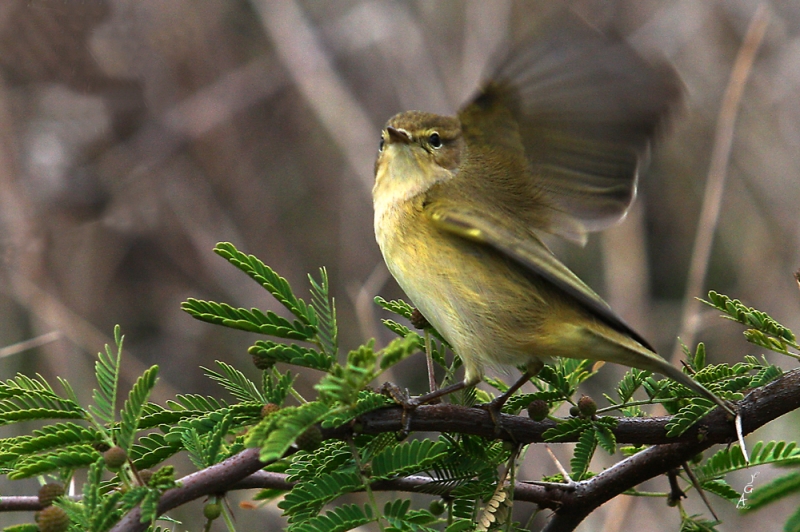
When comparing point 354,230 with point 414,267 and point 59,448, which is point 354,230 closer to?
point 414,267

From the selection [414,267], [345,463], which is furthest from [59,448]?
[414,267]

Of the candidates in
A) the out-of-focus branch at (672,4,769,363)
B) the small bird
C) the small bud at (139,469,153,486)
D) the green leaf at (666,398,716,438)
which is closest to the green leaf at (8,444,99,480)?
the small bud at (139,469,153,486)

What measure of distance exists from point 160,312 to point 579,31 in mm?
5917

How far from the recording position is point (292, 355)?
1785 mm

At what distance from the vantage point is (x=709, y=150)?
7410 mm

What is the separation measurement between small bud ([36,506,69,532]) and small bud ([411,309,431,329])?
1223 millimetres

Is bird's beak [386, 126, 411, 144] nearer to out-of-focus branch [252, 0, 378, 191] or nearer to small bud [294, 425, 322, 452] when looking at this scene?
small bud [294, 425, 322, 452]

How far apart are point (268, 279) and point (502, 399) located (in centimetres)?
77

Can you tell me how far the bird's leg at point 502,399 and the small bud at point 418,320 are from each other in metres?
0.36

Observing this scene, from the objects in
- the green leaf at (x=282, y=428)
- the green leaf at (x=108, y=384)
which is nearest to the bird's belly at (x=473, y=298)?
the green leaf at (x=282, y=428)

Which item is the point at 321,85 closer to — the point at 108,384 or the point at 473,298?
the point at 473,298

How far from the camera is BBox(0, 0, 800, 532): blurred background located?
623 centimetres

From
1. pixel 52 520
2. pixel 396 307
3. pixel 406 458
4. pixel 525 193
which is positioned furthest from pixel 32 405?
pixel 525 193

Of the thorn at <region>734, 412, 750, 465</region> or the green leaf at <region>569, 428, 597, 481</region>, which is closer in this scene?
the thorn at <region>734, 412, 750, 465</region>
